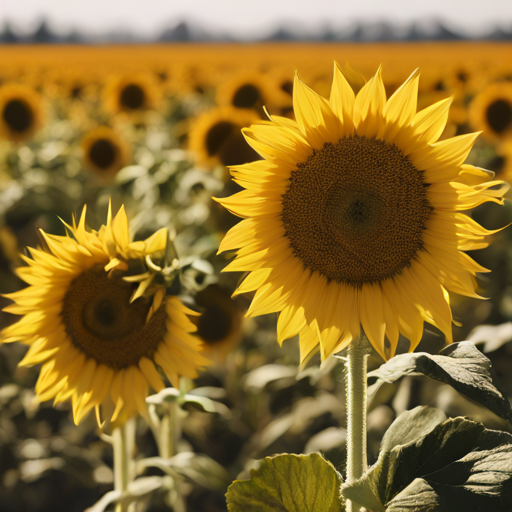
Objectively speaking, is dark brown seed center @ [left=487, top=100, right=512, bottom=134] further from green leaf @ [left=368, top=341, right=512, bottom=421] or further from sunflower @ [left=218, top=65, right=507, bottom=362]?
green leaf @ [left=368, top=341, right=512, bottom=421]

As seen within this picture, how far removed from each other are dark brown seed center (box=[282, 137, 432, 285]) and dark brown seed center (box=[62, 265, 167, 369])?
55 centimetres

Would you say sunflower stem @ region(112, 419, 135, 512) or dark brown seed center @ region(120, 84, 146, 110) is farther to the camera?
dark brown seed center @ region(120, 84, 146, 110)

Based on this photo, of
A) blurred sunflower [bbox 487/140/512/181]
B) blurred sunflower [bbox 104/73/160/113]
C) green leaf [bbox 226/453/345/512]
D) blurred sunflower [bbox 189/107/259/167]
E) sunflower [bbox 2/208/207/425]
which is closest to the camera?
green leaf [bbox 226/453/345/512]

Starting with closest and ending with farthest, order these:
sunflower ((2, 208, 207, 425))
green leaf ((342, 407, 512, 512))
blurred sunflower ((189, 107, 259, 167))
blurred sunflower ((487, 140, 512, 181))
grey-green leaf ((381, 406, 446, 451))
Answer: green leaf ((342, 407, 512, 512)) < grey-green leaf ((381, 406, 446, 451)) < sunflower ((2, 208, 207, 425)) < blurred sunflower ((189, 107, 259, 167)) < blurred sunflower ((487, 140, 512, 181))

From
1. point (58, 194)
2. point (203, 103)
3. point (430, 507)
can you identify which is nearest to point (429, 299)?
point (430, 507)

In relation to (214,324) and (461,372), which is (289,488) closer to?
(461,372)

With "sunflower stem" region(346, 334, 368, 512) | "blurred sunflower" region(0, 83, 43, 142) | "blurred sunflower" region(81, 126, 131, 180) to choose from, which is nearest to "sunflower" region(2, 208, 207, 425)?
"sunflower stem" region(346, 334, 368, 512)

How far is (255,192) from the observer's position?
135cm

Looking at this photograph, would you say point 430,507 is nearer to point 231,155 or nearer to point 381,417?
point 381,417

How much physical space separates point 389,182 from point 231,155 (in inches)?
110

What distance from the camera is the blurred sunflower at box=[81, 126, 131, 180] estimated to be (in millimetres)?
5938

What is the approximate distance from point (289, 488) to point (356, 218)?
1.93 ft

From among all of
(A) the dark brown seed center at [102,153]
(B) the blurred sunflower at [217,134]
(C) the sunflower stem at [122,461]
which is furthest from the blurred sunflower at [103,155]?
(C) the sunflower stem at [122,461]

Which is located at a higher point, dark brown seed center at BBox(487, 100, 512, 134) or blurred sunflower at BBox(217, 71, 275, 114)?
blurred sunflower at BBox(217, 71, 275, 114)
